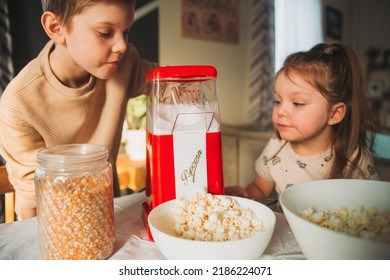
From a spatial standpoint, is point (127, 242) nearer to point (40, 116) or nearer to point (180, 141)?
point (180, 141)

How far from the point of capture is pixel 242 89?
1976 millimetres

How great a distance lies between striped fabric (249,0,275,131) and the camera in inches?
73.8

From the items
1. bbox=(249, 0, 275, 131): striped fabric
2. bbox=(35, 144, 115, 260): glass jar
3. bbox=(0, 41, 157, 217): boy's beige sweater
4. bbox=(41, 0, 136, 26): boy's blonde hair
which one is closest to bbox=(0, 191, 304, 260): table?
bbox=(35, 144, 115, 260): glass jar

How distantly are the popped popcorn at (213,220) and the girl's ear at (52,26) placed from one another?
438 mm

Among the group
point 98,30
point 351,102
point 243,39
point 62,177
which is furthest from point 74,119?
point 243,39

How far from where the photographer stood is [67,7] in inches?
24.5

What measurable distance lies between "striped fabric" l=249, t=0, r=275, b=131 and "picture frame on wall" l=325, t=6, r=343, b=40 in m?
0.36

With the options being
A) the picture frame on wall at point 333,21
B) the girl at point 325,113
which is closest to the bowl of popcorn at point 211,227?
the girl at point 325,113

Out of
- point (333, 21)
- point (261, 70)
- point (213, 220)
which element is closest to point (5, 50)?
point (213, 220)

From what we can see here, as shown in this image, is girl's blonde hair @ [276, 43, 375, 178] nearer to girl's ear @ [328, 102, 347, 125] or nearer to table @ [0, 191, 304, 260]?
girl's ear @ [328, 102, 347, 125]

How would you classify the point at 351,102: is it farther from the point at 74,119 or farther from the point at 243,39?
the point at 243,39

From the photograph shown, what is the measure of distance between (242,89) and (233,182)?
739mm

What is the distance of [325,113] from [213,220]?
1.61ft

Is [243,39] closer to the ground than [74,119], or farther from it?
farther from it
